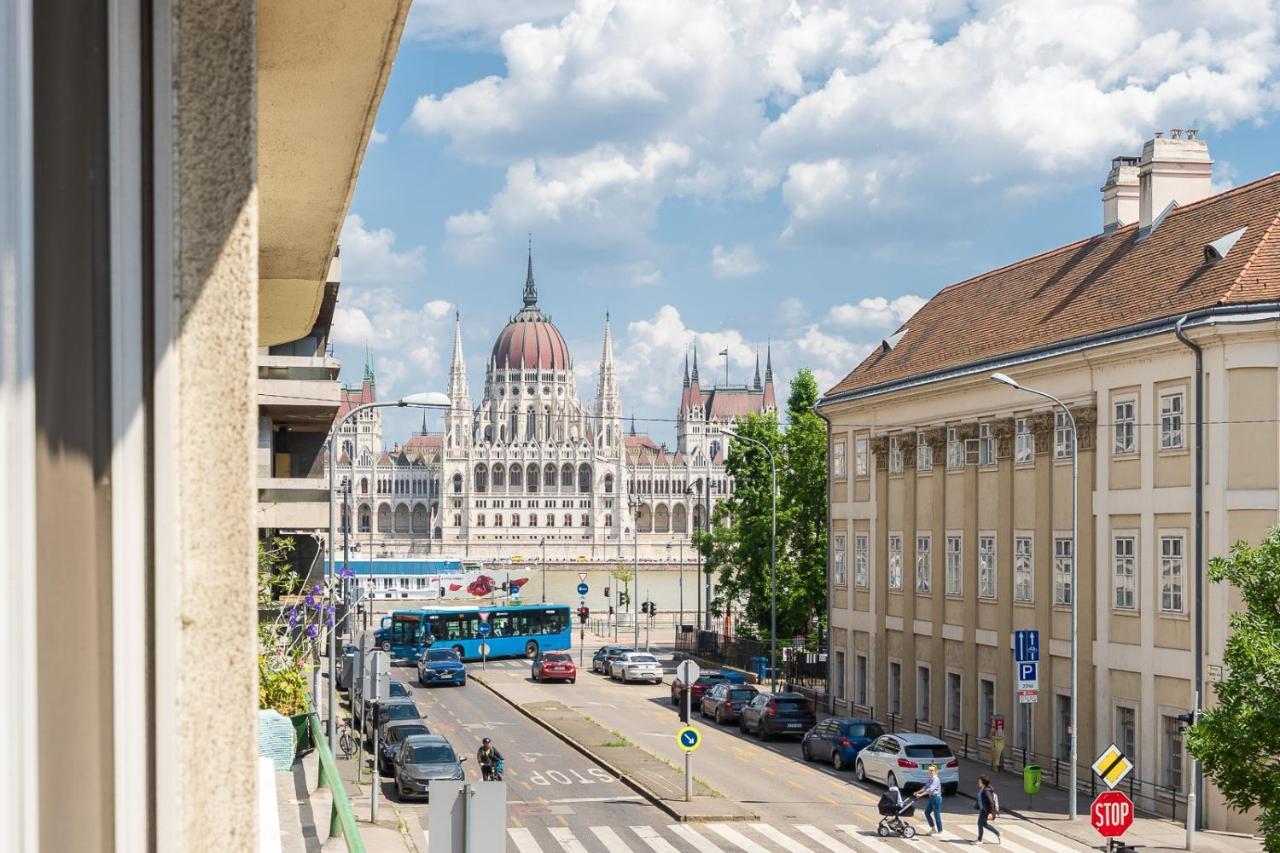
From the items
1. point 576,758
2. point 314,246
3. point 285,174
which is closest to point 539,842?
point 576,758

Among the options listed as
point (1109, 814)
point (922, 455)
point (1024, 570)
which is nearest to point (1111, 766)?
point (1109, 814)

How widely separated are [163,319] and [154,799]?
0.81 m

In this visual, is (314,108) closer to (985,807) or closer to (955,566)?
(985,807)

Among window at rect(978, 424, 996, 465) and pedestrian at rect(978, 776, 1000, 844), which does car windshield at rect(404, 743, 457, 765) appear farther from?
window at rect(978, 424, 996, 465)

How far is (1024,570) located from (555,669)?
89.3 feet

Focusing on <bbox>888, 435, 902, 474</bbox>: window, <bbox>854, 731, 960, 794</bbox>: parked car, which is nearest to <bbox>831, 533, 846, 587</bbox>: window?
<bbox>888, 435, 902, 474</bbox>: window

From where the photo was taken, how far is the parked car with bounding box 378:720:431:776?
120 feet

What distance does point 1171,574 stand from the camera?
34750 mm

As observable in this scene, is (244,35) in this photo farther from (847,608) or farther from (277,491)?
(847,608)

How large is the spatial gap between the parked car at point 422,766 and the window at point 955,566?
56.3 ft

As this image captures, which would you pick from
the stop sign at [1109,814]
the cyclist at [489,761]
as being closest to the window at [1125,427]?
the stop sign at [1109,814]

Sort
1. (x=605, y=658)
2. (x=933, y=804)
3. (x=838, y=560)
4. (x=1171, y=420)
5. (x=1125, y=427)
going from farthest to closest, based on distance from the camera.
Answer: (x=605, y=658), (x=838, y=560), (x=1125, y=427), (x=1171, y=420), (x=933, y=804)

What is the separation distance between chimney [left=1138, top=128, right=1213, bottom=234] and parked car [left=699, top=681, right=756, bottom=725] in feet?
61.9

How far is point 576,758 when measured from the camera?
41188mm
